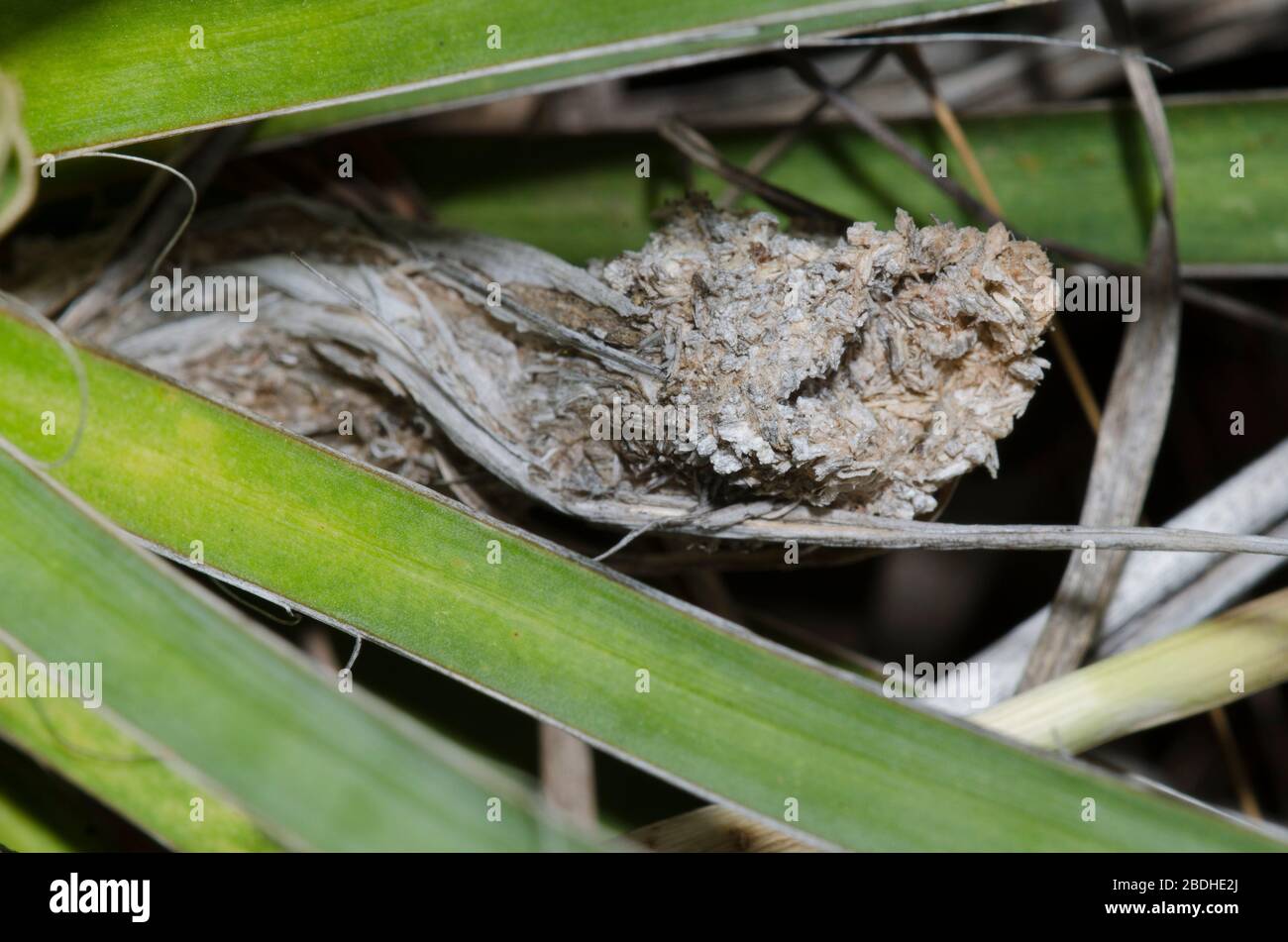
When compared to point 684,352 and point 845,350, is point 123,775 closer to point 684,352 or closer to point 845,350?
point 684,352

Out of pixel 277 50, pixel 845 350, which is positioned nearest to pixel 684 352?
pixel 845 350

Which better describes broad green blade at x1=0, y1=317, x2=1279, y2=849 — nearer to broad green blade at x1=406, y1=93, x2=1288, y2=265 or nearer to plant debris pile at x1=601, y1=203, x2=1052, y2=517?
plant debris pile at x1=601, y1=203, x2=1052, y2=517

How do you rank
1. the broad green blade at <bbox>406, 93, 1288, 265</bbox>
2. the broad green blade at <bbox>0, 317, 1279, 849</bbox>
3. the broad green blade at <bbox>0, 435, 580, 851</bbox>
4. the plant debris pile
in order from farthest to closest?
the broad green blade at <bbox>406, 93, 1288, 265</bbox> < the plant debris pile < the broad green blade at <bbox>0, 317, 1279, 849</bbox> < the broad green blade at <bbox>0, 435, 580, 851</bbox>

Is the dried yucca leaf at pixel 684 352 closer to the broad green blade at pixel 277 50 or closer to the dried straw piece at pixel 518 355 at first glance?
the dried straw piece at pixel 518 355

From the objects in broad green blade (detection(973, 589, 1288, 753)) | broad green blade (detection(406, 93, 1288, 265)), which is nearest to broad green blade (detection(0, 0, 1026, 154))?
broad green blade (detection(406, 93, 1288, 265))

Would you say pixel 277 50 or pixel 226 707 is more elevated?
pixel 277 50

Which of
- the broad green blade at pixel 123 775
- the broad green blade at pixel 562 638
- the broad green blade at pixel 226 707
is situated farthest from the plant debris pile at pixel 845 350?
the broad green blade at pixel 123 775
